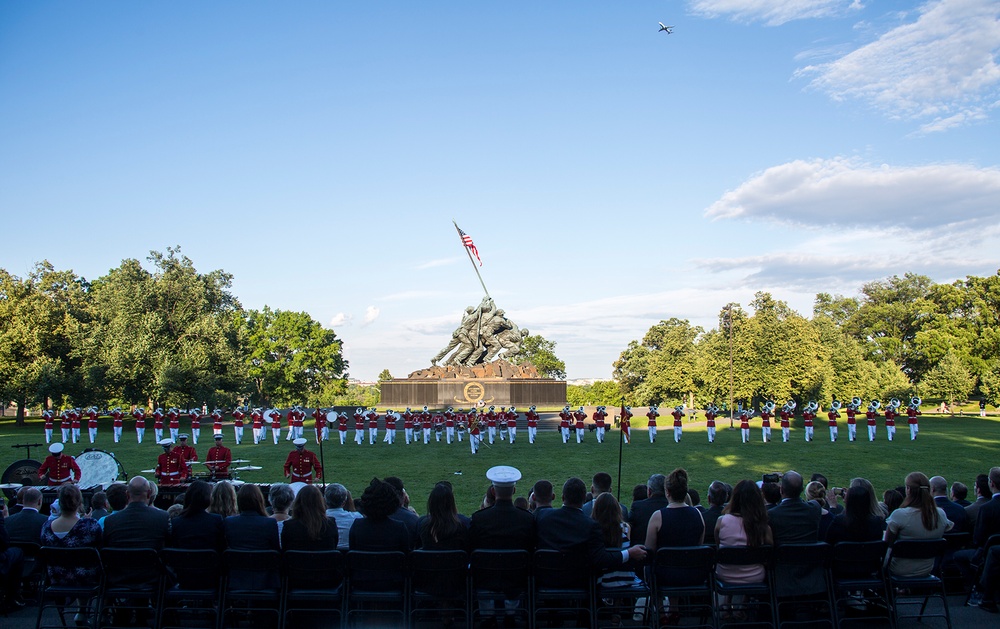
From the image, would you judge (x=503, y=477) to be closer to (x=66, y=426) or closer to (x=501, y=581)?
(x=501, y=581)

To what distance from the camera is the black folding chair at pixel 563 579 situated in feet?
19.7

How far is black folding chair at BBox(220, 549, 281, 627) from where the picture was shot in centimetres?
604

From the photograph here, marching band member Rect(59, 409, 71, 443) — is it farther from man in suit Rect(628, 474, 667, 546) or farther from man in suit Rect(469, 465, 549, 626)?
man in suit Rect(628, 474, 667, 546)

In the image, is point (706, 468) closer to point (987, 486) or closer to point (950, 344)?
point (987, 486)

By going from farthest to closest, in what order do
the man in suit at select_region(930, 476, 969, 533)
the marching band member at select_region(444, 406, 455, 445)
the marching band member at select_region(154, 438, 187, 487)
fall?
1. the marching band member at select_region(444, 406, 455, 445)
2. the marching band member at select_region(154, 438, 187, 487)
3. the man in suit at select_region(930, 476, 969, 533)

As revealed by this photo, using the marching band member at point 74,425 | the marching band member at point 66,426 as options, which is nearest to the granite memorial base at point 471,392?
the marching band member at point 66,426

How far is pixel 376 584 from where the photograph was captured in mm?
6152

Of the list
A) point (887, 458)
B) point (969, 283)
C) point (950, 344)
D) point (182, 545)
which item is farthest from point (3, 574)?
point (969, 283)

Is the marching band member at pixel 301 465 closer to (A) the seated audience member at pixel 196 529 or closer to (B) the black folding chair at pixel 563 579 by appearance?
(A) the seated audience member at pixel 196 529

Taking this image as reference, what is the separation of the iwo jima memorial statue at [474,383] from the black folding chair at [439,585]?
45683mm

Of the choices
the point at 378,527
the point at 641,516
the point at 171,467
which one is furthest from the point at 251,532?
the point at 171,467

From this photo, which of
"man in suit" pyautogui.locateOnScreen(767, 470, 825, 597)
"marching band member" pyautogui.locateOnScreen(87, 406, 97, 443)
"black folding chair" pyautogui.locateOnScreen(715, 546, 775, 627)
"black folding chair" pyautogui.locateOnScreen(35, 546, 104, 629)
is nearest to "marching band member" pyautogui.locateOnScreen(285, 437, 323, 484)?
"black folding chair" pyautogui.locateOnScreen(35, 546, 104, 629)

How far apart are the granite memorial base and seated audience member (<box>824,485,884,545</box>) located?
46.8 m

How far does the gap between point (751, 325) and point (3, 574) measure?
47.4m
